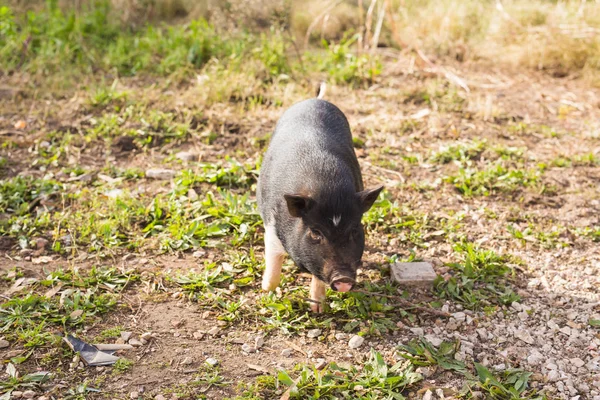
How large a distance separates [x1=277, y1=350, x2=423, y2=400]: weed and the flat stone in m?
0.83

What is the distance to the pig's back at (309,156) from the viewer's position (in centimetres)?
365

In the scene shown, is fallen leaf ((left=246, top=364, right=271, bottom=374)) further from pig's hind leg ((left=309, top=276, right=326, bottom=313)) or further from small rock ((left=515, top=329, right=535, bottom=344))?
small rock ((left=515, top=329, right=535, bottom=344))

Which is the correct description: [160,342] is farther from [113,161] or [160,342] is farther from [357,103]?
[357,103]

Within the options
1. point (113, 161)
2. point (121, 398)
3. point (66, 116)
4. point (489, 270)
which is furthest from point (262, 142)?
point (121, 398)

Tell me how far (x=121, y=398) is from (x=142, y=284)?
1.09 meters

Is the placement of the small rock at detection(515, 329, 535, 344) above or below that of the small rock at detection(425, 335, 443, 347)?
above

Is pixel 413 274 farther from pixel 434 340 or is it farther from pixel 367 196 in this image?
pixel 367 196

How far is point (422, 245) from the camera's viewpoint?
15.4 feet

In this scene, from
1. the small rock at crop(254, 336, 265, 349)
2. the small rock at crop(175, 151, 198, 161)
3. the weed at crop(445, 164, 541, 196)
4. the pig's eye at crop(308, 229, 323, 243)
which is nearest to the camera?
the pig's eye at crop(308, 229, 323, 243)

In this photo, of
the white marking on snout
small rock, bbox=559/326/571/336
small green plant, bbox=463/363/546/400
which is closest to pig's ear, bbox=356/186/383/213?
the white marking on snout

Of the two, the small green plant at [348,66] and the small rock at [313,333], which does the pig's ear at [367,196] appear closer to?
the small rock at [313,333]

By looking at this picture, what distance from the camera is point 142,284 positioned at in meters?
4.15

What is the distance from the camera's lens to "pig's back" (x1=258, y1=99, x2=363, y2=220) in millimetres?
3650

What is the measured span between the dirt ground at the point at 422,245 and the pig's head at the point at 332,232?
51cm
